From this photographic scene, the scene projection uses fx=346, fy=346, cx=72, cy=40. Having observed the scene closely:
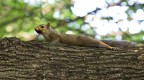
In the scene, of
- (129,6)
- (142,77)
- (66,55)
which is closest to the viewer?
(142,77)

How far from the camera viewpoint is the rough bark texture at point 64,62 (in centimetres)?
298

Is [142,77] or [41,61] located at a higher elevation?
[41,61]

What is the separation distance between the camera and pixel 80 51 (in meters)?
3.29

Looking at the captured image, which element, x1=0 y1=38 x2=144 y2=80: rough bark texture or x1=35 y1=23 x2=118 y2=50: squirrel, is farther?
x1=35 y1=23 x2=118 y2=50: squirrel

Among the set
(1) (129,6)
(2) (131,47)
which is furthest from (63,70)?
(1) (129,6)

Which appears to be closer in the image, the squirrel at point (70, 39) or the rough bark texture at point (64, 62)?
the rough bark texture at point (64, 62)

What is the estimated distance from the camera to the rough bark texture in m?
2.98

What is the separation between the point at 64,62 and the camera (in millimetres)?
3125

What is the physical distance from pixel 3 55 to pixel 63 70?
1.84ft

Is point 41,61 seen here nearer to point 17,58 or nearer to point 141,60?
point 17,58

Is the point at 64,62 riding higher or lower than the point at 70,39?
lower

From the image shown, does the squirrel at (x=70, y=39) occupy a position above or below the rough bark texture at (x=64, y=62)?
above

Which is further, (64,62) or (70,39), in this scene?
(70,39)

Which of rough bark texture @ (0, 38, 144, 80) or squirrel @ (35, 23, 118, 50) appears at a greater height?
squirrel @ (35, 23, 118, 50)
